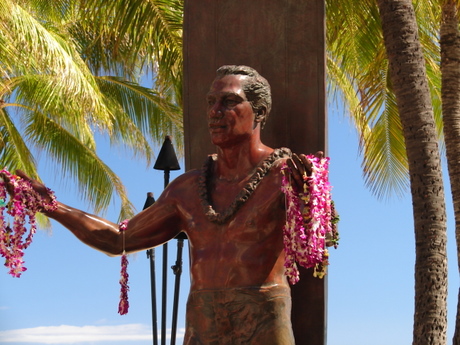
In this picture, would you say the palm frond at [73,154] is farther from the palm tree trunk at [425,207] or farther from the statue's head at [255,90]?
the statue's head at [255,90]

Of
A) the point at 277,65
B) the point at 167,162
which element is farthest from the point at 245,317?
the point at 167,162

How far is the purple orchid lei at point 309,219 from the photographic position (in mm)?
4703

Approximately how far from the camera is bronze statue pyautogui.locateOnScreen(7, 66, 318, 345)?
16.2 feet

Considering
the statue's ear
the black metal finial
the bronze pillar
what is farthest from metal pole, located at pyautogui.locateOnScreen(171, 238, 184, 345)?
the statue's ear

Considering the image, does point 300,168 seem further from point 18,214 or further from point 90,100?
point 90,100

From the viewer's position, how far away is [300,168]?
473cm

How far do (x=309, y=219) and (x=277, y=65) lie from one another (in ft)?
4.70

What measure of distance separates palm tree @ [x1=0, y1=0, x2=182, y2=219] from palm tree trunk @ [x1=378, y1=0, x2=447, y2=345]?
491cm

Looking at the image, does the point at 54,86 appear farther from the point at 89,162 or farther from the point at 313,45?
the point at 313,45

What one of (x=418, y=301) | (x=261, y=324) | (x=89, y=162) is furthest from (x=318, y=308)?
(x=89, y=162)

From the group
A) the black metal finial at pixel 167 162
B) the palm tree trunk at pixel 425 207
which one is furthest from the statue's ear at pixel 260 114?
the palm tree trunk at pixel 425 207

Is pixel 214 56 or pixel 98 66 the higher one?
pixel 98 66

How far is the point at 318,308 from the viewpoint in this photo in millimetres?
5578

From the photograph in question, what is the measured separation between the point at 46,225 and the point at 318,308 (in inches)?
560
